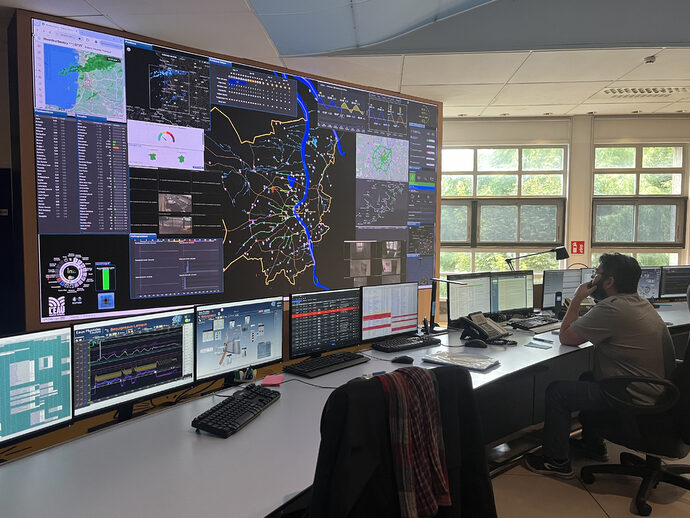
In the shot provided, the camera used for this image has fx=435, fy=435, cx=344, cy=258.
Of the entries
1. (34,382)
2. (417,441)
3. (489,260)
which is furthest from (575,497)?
(489,260)

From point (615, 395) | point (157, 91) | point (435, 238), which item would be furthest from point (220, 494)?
point (435, 238)

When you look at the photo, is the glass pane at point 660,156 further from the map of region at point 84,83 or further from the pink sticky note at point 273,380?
the map of region at point 84,83

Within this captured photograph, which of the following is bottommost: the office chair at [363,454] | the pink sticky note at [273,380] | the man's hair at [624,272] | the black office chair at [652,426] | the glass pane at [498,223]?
the black office chair at [652,426]

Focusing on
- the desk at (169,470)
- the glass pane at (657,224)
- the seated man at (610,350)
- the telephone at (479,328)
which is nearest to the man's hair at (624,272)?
the seated man at (610,350)

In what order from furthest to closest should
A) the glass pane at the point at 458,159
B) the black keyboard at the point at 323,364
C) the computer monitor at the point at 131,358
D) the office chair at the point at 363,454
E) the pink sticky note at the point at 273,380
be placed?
the glass pane at the point at 458,159
the black keyboard at the point at 323,364
the pink sticky note at the point at 273,380
the computer monitor at the point at 131,358
the office chair at the point at 363,454

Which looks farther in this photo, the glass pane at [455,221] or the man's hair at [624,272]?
the glass pane at [455,221]

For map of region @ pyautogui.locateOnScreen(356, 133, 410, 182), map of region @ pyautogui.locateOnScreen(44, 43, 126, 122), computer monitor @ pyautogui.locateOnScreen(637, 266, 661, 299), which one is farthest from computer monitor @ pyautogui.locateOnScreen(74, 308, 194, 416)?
computer monitor @ pyautogui.locateOnScreen(637, 266, 661, 299)

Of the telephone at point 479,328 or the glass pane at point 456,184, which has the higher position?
the glass pane at point 456,184

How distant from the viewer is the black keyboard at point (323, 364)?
2.17m

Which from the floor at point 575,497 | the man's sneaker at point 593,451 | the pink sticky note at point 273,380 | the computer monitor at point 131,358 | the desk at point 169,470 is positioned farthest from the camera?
the man's sneaker at point 593,451

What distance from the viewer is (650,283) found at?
13.9 ft

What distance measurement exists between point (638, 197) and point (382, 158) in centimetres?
420

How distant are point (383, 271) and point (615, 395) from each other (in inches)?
85.3

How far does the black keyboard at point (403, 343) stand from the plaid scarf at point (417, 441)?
Answer: 148 cm
